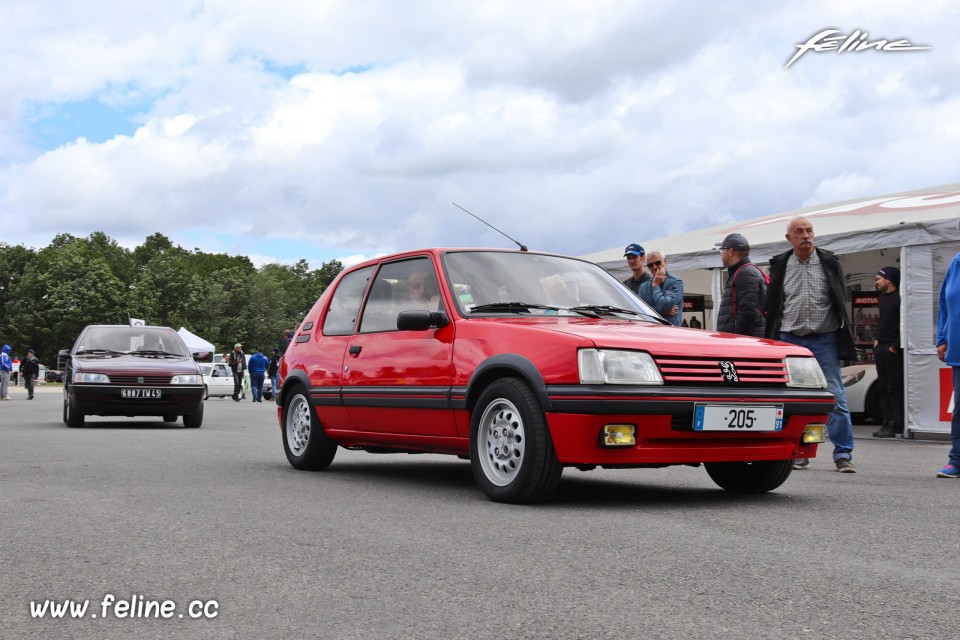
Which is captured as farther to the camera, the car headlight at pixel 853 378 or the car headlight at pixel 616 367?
the car headlight at pixel 853 378

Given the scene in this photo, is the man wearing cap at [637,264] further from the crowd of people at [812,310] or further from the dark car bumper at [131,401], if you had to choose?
the dark car bumper at [131,401]

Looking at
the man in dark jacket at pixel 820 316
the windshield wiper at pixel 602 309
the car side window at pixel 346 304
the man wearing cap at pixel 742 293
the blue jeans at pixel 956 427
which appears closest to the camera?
the windshield wiper at pixel 602 309

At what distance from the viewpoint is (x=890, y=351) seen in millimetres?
13844

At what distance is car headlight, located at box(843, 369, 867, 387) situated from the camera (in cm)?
1619

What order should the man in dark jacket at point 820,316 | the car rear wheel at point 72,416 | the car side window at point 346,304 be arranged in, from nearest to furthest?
the car side window at point 346,304
the man in dark jacket at point 820,316
the car rear wheel at point 72,416

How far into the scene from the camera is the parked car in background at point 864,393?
1611 centimetres

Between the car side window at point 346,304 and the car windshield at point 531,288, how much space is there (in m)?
1.09

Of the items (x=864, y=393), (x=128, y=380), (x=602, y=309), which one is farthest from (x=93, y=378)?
(x=864, y=393)

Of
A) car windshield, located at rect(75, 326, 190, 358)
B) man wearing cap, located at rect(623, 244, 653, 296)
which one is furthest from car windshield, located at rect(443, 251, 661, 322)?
car windshield, located at rect(75, 326, 190, 358)

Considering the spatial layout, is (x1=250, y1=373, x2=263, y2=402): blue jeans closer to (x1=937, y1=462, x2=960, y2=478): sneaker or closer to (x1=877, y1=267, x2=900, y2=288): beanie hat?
(x1=877, y1=267, x2=900, y2=288): beanie hat

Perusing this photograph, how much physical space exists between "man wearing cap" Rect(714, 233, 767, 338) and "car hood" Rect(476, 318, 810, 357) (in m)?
2.36

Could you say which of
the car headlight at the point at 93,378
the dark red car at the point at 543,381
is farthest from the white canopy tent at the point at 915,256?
the car headlight at the point at 93,378

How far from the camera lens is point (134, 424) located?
56.9 ft

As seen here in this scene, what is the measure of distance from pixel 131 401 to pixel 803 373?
1123 cm
